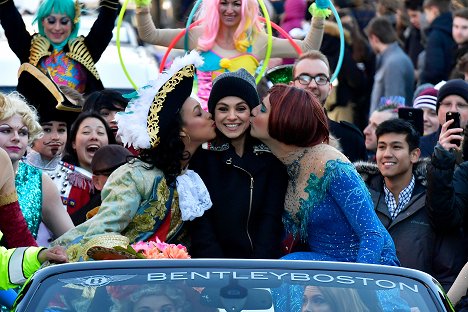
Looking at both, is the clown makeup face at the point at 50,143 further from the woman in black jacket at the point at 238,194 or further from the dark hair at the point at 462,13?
the dark hair at the point at 462,13

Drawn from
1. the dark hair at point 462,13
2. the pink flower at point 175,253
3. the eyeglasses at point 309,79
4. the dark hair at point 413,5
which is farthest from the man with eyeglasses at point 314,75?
the dark hair at point 413,5

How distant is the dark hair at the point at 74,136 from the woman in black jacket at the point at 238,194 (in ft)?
8.77

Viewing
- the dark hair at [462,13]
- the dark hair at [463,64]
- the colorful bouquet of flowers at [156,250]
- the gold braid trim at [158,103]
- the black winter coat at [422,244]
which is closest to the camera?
the colorful bouquet of flowers at [156,250]

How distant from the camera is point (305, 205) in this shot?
6.76m

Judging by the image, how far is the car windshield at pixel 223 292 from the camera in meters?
5.00

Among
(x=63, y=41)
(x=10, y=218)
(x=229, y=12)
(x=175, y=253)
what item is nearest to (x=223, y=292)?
(x=175, y=253)

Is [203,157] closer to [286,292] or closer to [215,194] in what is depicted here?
[215,194]

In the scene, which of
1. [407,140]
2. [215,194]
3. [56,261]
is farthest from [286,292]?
[407,140]

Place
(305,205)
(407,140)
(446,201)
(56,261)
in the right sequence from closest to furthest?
(56,261) → (305,205) → (446,201) → (407,140)

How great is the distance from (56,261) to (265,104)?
1.47m

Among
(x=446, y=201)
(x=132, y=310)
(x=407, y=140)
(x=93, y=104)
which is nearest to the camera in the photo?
(x=132, y=310)

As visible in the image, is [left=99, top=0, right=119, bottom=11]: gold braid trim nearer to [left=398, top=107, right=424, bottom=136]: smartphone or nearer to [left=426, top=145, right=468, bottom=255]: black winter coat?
[left=398, top=107, right=424, bottom=136]: smartphone

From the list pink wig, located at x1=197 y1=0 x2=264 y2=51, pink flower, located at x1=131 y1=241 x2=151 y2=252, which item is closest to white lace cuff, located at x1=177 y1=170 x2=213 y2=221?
pink flower, located at x1=131 y1=241 x2=151 y2=252

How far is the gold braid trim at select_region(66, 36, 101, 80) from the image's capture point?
1068 centimetres
